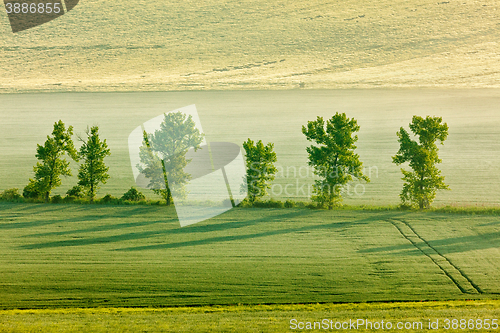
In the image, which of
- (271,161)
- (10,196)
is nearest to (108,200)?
(10,196)

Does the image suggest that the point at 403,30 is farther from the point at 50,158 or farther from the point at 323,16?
the point at 50,158

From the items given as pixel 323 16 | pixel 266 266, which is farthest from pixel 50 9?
pixel 266 266

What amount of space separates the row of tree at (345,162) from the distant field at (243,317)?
14847 millimetres

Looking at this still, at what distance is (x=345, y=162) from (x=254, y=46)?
74.1m

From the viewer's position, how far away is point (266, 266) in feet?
88.5

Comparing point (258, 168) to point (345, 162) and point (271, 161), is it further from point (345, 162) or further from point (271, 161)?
point (345, 162)

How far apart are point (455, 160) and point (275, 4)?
8273cm

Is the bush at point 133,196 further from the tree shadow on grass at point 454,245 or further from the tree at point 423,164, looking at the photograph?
the tree at point 423,164

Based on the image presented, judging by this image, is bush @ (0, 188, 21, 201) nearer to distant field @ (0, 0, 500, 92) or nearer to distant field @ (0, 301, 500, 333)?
distant field @ (0, 301, 500, 333)

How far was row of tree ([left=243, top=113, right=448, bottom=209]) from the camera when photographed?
36.5m

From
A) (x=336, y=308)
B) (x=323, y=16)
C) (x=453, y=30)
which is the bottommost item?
(x=336, y=308)

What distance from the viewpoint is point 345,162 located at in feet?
120

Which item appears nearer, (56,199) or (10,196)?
(56,199)

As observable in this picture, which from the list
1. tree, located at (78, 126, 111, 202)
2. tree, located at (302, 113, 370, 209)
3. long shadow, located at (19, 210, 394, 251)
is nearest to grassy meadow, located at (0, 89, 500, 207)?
tree, located at (78, 126, 111, 202)
